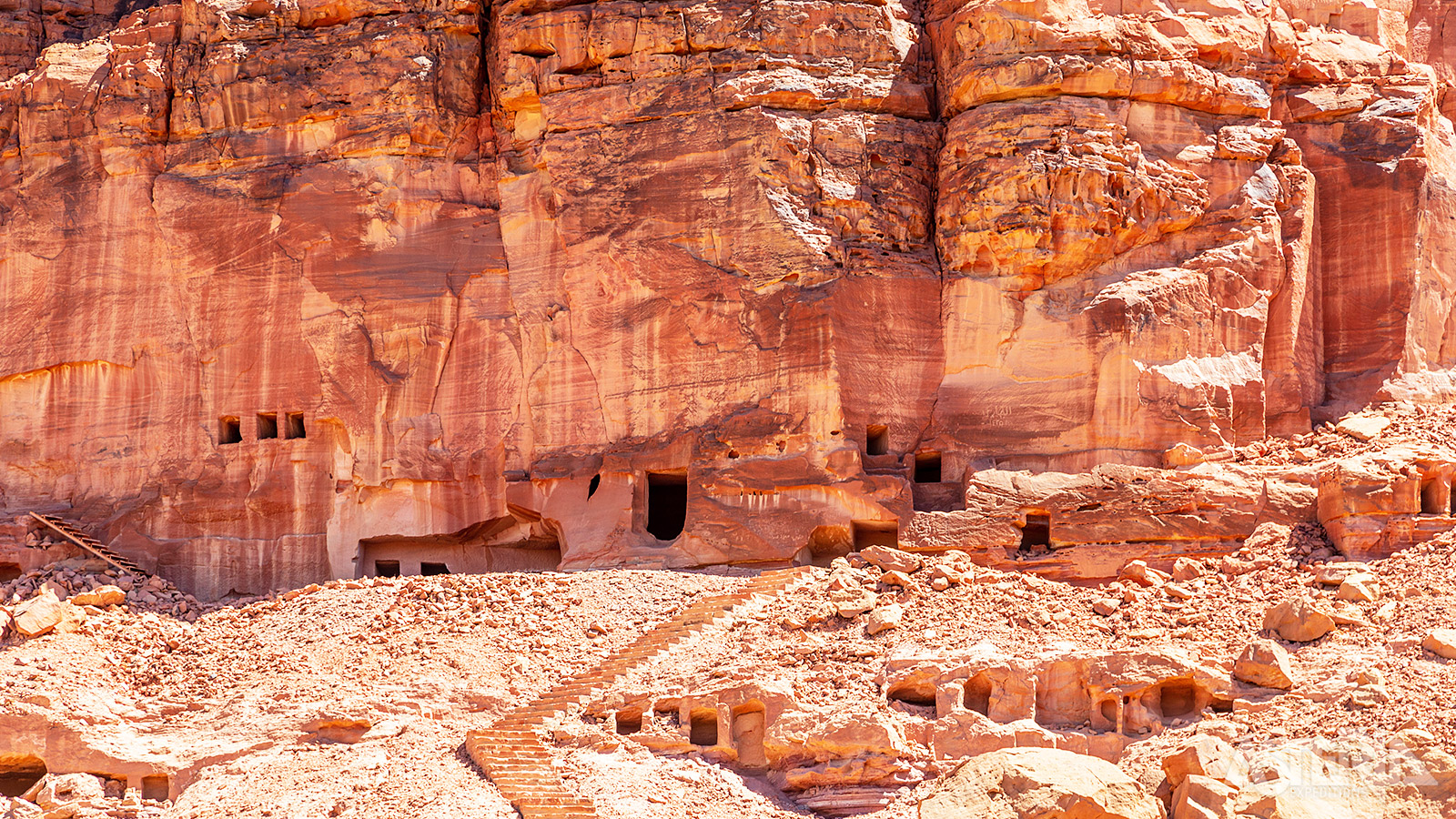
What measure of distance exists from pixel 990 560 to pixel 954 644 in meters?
4.47

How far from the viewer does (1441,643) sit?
2042 cm

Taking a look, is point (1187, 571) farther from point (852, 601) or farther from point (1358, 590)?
point (852, 601)

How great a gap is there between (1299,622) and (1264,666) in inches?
61.5

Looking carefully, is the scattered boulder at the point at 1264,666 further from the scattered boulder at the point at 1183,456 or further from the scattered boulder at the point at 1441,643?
the scattered boulder at the point at 1183,456

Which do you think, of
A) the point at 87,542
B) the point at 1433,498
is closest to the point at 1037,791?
the point at 1433,498

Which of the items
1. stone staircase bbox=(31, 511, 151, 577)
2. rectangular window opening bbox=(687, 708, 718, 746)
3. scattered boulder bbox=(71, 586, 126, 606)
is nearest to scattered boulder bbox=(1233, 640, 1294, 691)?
rectangular window opening bbox=(687, 708, 718, 746)

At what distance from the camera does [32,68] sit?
33.6 meters

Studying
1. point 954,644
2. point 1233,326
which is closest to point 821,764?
point 954,644

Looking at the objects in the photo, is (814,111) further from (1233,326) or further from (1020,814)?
(1020,814)

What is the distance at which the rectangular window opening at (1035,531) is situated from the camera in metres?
27.5

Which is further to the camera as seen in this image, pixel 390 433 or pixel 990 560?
pixel 390 433

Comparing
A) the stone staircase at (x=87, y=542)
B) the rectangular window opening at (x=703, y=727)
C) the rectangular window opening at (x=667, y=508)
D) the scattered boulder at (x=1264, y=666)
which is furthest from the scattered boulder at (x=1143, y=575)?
the stone staircase at (x=87, y=542)

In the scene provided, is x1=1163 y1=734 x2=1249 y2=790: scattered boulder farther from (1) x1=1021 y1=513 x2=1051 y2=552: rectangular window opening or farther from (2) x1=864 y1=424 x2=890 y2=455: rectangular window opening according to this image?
(2) x1=864 y1=424 x2=890 y2=455: rectangular window opening

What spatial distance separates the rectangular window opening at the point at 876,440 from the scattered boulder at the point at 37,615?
1333 centimetres
